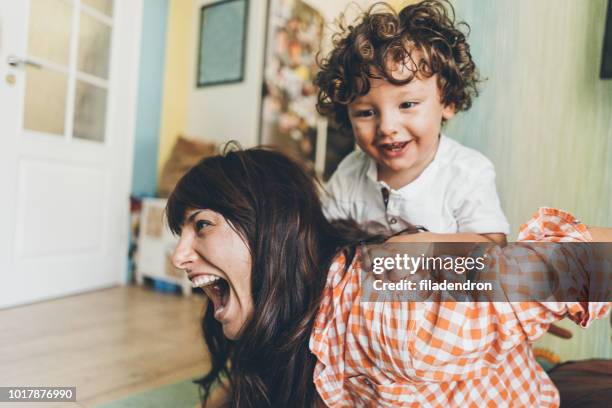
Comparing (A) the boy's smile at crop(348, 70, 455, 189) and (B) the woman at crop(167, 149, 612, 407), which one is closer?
(B) the woman at crop(167, 149, 612, 407)

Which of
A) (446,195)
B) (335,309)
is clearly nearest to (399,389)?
(335,309)

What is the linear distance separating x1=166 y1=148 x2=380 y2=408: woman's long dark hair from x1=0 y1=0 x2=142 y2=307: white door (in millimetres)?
284

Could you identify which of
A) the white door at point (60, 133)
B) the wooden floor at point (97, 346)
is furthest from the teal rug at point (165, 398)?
the white door at point (60, 133)

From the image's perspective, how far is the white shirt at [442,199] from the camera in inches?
19.5

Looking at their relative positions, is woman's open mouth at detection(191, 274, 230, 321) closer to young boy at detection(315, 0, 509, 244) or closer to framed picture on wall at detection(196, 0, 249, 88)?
young boy at detection(315, 0, 509, 244)

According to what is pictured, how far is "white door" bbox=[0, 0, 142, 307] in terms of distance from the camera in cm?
59

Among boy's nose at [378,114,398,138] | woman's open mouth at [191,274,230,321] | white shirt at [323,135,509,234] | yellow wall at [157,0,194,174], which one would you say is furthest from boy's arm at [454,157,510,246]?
yellow wall at [157,0,194,174]

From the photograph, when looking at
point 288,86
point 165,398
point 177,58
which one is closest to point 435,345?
point 165,398

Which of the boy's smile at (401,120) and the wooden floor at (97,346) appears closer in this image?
the boy's smile at (401,120)

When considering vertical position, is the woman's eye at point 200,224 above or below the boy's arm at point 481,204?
below

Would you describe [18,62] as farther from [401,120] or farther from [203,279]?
[401,120]

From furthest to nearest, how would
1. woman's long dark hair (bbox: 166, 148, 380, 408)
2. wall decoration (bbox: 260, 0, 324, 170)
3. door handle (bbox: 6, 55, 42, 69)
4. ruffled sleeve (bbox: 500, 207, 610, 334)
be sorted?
wall decoration (bbox: 260, 0, 324, 170) < door handle (bbox: 6, 55, 42, 69) < woman's long dark hair (bbox: 166, 148, 380, 408) < ruffled sleeve (bbox: 500, 207, 610, 334)

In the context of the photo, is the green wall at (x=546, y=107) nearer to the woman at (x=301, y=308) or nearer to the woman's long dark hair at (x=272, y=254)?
the woman at (x=301, y=308)

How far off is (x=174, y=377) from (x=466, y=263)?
585 mm
